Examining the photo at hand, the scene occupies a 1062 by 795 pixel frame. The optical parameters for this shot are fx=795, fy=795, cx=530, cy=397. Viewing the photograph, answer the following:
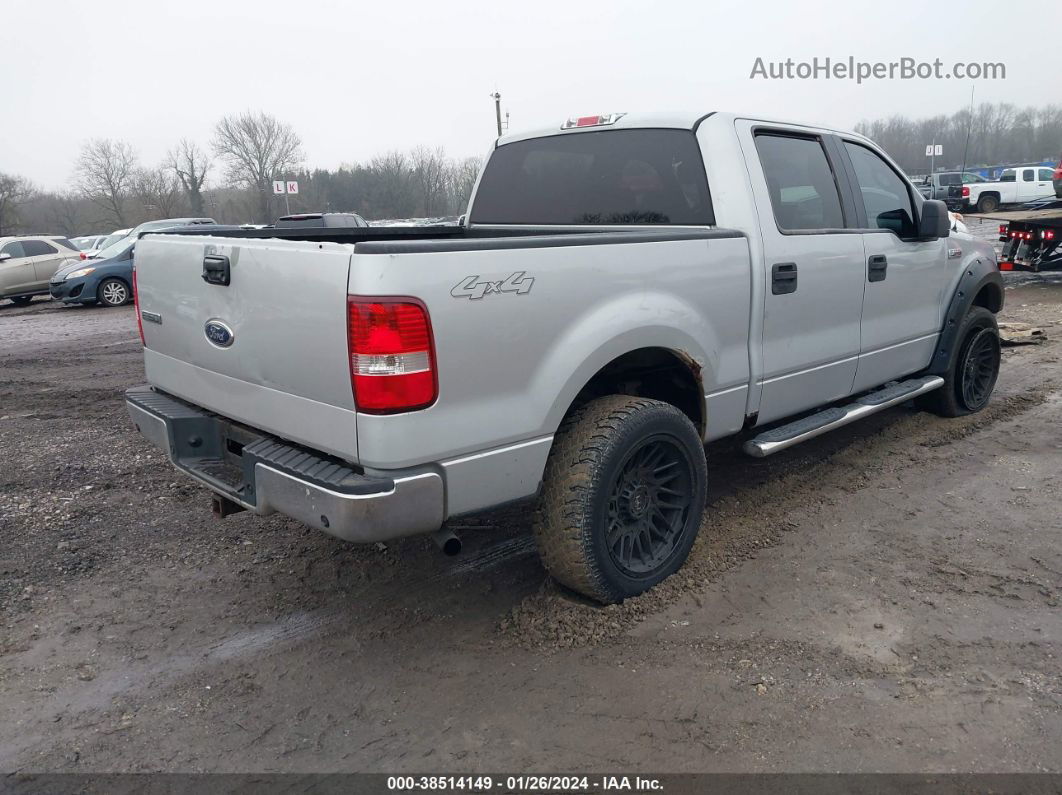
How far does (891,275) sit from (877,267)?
23 centimetres

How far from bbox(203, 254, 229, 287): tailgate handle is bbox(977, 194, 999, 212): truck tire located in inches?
1491

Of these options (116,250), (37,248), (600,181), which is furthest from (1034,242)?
(37,248)

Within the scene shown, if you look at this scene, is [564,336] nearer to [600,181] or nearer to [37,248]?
[600,181]

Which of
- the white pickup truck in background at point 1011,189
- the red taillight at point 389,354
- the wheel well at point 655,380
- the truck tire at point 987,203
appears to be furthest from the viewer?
the truck tire at point 987,203

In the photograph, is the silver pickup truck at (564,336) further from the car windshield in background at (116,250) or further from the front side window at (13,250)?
the front side window at (13,250)

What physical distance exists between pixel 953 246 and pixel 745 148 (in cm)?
235

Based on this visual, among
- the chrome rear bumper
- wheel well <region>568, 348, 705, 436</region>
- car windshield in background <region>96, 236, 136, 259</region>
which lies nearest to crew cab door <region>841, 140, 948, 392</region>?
wheel well <region>568, 348, 705, 436</region>

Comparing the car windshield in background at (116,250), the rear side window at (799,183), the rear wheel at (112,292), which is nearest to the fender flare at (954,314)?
the rear side window at (799,183)

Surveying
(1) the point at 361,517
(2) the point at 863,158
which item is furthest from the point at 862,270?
(1) the point at 361,517

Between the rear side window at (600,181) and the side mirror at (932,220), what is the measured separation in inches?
68.6

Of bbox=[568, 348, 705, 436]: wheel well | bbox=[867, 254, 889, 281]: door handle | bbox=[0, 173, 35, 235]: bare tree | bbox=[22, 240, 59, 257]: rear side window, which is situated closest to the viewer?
bbox=[568, 348, 705, 436]: wheel well

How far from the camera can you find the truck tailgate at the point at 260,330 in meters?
2.62

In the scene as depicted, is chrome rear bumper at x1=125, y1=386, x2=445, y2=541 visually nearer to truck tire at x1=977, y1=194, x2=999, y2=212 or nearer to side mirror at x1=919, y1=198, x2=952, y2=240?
side mirror at x1=919, y1=198, x2=952, y2=240

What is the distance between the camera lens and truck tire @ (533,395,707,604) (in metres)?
3.06
